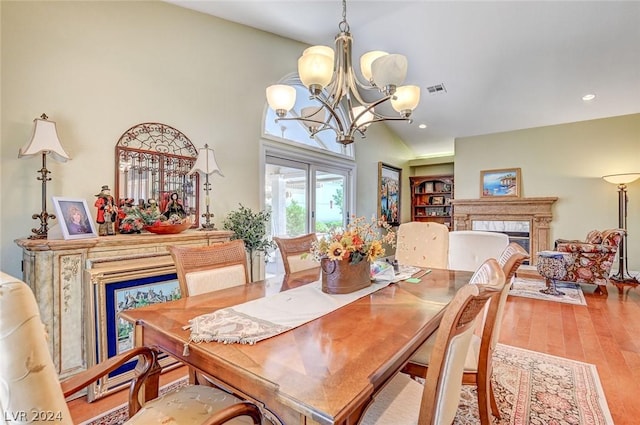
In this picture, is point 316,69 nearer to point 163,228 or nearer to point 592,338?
point 163,228

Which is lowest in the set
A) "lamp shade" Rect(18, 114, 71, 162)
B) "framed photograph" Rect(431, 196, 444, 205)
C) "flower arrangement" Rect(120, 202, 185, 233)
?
"flower arrangement" Rect(120, 202, 185, 233)

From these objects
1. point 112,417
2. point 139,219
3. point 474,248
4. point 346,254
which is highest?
point 139,219

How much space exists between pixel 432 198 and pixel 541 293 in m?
3.71

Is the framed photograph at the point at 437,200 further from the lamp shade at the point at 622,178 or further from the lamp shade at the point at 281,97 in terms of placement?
the lamp shade at the point at 281,97

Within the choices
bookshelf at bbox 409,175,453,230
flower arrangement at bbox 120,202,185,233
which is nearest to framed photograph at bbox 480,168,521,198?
bookshelf at bbox 409,175,453,230

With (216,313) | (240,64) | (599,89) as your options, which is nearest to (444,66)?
(599,89)

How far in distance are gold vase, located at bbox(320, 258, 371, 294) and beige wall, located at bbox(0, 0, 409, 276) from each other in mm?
2022

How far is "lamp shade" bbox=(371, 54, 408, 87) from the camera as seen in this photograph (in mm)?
1854

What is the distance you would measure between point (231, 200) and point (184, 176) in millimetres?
602

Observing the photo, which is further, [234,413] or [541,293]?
[541,293]

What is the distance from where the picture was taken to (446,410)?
3.17 feet

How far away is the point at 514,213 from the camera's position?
6.01 m

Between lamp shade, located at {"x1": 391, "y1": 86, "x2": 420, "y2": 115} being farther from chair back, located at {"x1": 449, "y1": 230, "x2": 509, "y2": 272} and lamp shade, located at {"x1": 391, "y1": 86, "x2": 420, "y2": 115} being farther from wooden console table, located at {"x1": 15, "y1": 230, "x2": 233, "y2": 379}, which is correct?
wooden console table, located at {"x1": 15, "y1": 230, "x2": 233, "y2": 379}

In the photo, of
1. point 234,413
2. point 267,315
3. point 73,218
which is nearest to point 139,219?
point 73,218
